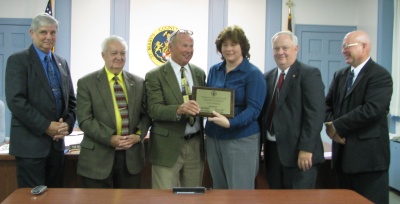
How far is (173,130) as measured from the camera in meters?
2.52

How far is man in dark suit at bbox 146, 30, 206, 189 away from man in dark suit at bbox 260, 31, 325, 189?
0.55 metres

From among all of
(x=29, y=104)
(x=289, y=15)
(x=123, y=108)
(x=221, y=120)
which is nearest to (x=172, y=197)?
(x=221, y=120)

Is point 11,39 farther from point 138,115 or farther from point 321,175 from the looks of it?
point 321,175

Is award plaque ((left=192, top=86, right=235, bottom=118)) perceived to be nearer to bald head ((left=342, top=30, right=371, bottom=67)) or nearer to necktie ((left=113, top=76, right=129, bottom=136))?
necktie ((left=113, top=76, right=129, bottom=136))

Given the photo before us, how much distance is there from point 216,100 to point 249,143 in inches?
14.4

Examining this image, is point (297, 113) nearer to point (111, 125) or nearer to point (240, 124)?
point (240, 124)

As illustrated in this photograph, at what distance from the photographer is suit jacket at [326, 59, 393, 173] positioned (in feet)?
8.43

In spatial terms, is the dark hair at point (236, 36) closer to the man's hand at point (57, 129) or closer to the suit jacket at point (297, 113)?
the suit jacket at point (297, 113)

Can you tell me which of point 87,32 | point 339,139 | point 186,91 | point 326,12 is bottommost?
point 339,139

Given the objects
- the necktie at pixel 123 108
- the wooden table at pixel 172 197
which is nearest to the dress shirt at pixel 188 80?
the necktie at pixel 123 108

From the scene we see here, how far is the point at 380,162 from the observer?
8.56 ft

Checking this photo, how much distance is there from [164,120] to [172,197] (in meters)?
0.76

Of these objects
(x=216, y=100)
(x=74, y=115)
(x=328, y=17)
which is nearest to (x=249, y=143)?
(x=216, y=100)

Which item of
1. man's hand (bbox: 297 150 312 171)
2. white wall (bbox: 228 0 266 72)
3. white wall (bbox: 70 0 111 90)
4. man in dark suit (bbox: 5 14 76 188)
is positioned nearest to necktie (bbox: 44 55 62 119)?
man in dark suit (bbox: 5 14 76 188)
